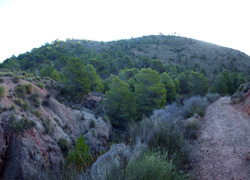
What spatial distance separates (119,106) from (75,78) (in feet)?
21.1

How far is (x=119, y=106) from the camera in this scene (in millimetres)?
19125

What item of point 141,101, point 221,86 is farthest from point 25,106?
point 221,86

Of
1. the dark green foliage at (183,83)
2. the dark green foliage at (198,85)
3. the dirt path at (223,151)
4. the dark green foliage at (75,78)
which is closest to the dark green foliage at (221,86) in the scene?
the dark green foliage at (198,85)

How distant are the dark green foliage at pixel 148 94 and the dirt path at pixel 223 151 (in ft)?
36.0

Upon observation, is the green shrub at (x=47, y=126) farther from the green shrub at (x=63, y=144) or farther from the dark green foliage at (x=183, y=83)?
the dark green foliage at (x=183, y=83)

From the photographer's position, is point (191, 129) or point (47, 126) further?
point (47, 126)

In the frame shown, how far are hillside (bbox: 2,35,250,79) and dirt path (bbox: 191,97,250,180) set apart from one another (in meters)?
38.2

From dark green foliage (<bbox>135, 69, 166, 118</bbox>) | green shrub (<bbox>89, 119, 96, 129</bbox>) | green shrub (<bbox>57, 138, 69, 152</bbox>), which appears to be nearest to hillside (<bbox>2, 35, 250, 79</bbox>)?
dark green foliage (<bbox>135, 69, 166, 118</bbox>)

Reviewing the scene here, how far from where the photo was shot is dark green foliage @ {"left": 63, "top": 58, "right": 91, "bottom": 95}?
20.9m

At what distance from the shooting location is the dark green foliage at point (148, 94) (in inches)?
810

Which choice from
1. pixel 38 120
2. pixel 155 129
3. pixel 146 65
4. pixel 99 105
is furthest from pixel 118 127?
pixel 146 65

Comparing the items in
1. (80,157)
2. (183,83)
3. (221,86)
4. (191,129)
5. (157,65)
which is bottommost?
(221,86)

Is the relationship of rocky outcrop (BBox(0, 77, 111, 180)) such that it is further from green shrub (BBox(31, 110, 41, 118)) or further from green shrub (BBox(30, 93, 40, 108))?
green shrub (BBox(30, 93, 40, 108))

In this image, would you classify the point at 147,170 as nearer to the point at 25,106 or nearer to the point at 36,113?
the point at 36,113
